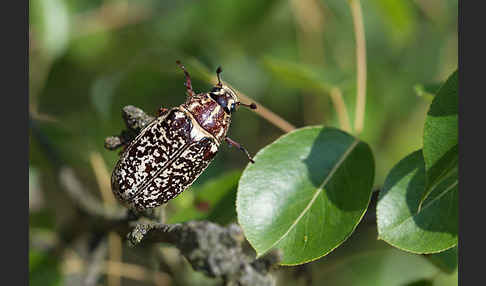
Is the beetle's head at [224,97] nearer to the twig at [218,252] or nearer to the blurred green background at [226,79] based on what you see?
the blurred green background at [226,79]

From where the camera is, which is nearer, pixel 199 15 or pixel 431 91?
pixel 431 91

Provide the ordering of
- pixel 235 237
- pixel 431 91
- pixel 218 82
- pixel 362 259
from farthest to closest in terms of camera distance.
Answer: pixel 362 259 < pixel 218 82 < pixel 431 91 < pixel 235 237

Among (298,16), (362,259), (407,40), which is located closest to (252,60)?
(298,16)

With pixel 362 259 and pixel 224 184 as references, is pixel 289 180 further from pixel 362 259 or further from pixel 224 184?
pixel 362 259

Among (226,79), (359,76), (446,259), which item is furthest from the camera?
(226,79)

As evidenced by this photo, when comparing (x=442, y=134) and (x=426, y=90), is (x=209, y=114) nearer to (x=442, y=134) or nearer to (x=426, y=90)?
A: (x=426, y=90)

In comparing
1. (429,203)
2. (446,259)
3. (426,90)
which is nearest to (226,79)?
(426,90)

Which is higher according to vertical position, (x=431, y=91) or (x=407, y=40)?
(x=431, y=91)
